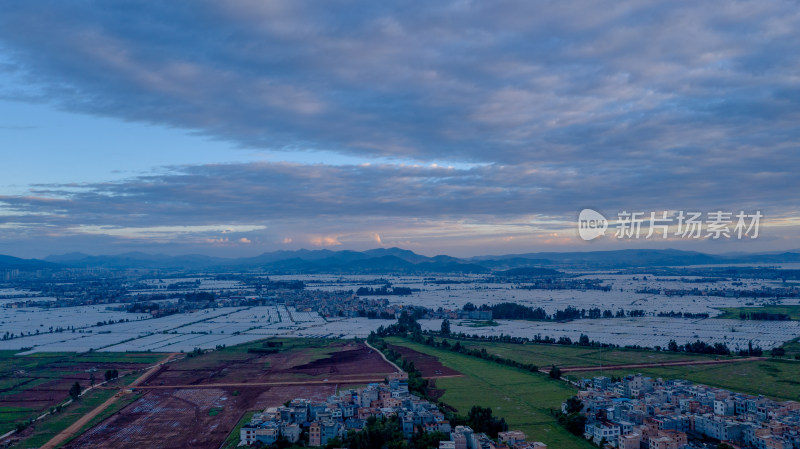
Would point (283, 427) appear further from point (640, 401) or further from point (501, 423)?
point (640, 401)

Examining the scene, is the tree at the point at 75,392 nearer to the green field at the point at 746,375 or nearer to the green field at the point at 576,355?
the green field at the point at 576,355

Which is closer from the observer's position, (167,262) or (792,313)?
(792,313)

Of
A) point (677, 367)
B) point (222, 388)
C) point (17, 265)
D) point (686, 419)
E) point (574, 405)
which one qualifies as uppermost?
point (17, 265)

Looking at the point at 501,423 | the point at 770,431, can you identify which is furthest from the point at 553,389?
the point at 770,431

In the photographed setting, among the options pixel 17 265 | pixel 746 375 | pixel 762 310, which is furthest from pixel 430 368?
pixel 17 265

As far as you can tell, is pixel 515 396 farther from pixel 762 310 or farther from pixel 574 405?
pixel 762 310
